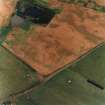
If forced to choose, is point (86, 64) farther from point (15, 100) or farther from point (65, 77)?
point (15, 100)

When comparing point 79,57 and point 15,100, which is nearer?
point 15,100

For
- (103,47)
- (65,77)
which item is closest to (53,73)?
(65,77)

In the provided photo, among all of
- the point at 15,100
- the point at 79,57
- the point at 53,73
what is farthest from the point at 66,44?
the point at 15,100

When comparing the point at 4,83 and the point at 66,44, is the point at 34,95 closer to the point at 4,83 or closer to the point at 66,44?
the point at 4,83

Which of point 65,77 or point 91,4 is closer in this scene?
point 65,77

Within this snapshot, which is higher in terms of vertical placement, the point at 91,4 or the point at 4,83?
the point at 91,4

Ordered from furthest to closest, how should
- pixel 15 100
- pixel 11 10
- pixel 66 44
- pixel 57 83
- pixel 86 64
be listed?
1. pixel 11 10
2. pixel 66 44
3. pixel 86 64
4. pixel 57 83
5. pixel 15 100

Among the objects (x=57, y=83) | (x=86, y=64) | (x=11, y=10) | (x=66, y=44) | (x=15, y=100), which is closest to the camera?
(x=15, y=100)

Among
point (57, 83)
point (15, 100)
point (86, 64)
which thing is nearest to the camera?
point (15, 100)

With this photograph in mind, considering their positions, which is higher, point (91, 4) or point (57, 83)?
point (91, 4)
